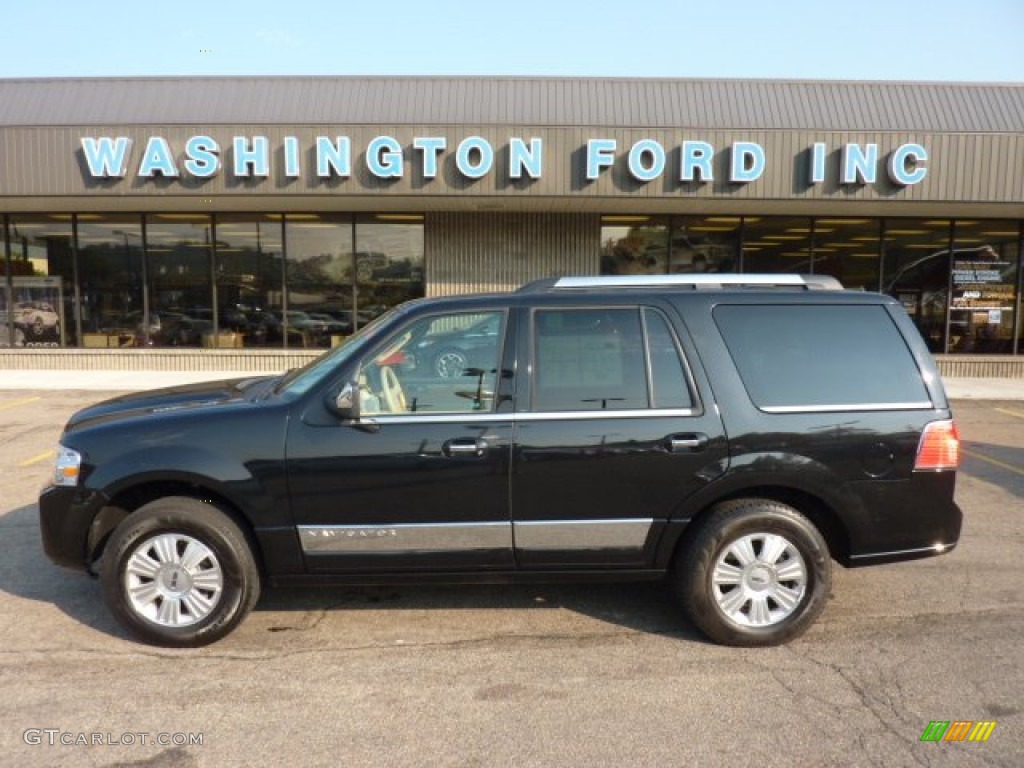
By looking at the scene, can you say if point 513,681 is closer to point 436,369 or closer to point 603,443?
point 603,443

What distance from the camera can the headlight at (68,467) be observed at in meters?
3.66

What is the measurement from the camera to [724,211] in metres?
14.0

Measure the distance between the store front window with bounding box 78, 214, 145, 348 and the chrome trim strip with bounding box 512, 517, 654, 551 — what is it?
555 inches

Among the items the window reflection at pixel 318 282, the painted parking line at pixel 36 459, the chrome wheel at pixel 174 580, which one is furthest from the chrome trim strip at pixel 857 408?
the window reflection at pixel 318 282

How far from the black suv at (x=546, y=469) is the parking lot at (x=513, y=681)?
300 mm

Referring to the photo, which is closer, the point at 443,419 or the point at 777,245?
the point at 443,419

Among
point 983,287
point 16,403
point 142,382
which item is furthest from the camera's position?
point 983,287

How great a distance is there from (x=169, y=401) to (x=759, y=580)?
3282 millimetres

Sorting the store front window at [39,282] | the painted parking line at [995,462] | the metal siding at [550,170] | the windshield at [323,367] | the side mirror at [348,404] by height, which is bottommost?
the painted parking line at [995,462]

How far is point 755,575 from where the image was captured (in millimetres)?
3678

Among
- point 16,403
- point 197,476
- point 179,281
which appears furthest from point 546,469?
point 179,281

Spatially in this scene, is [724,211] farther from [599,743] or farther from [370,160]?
[599,743]

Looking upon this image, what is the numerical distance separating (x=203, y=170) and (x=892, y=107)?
41.9 feet

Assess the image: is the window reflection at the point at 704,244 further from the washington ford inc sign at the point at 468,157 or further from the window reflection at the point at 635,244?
the washington ford inc sign at the point at 468,157
